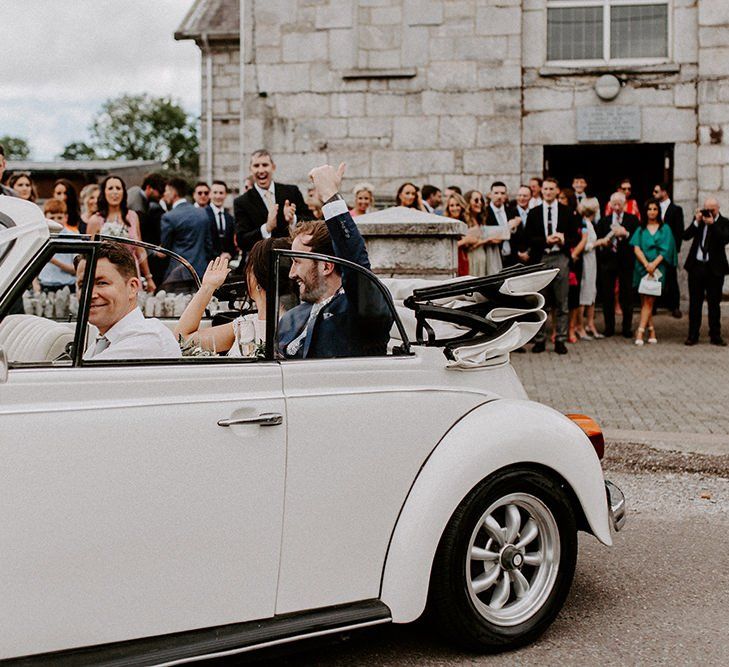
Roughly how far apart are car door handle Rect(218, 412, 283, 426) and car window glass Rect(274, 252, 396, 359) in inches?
13.4

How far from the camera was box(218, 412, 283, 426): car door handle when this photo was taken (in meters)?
3.56

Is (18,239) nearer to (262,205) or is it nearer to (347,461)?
(347,461)

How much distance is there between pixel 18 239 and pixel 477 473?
6.15 ft

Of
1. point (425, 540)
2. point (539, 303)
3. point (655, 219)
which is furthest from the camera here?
point (655, 219)

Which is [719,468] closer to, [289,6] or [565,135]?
[565,135]

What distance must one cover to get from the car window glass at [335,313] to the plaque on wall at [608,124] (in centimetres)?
1391

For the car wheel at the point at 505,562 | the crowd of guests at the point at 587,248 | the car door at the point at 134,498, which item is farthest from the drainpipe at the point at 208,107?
the car door at the point at 134,498

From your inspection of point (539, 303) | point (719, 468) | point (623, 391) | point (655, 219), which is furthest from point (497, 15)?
point (539, 303)

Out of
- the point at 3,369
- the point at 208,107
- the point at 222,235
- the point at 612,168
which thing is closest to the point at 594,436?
the point at 3,369

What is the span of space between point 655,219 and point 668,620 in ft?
36.1

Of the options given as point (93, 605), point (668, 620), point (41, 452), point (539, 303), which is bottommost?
point (668, 620)

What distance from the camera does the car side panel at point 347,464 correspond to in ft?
12.2

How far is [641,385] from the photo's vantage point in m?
11.0

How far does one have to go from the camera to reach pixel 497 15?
1714cm
